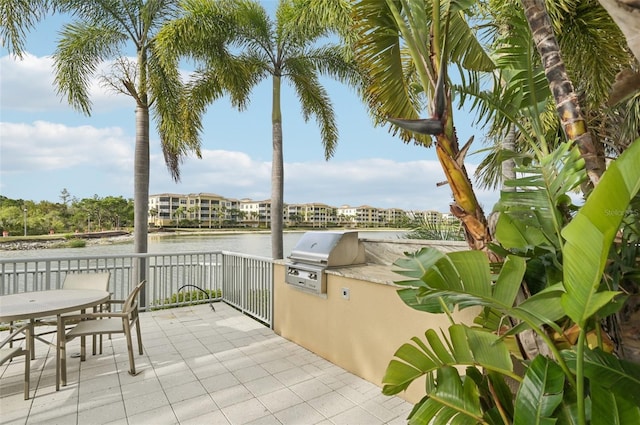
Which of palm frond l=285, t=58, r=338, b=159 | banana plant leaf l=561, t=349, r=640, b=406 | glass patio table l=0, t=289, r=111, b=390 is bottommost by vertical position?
glass patio table l=0, t=289, r=111, b=390

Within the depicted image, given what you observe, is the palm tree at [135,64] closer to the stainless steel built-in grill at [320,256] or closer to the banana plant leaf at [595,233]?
the stainless steel built-in grill at [320,256]

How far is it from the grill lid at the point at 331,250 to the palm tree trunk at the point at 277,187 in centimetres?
350

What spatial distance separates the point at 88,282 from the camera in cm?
368

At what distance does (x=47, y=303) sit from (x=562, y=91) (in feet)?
13.4

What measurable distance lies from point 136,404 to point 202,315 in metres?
2.50

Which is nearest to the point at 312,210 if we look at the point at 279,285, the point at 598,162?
the point at 279,285

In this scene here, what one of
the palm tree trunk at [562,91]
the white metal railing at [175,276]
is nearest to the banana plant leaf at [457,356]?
the palm tree trunk at [562,91]

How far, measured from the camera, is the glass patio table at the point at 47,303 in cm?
267

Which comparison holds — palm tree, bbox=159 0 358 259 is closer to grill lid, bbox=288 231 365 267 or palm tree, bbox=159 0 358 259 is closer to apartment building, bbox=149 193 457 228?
apartment building, bbox=149 193 457 228

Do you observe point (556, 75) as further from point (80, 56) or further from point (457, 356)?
point (80, 56)

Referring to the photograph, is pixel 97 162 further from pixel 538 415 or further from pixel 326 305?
pixel 538 415

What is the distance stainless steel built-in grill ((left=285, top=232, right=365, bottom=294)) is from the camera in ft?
11.3

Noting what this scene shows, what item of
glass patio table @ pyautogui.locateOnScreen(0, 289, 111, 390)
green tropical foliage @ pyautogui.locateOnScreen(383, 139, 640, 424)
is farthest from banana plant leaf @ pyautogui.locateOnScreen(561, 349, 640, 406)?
glass patio table @ pyautogui.locateOnScreen(0, 289, 111, 390)

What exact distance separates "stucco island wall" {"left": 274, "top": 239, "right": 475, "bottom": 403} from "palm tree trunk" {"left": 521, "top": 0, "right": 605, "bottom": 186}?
1185 millimetres
